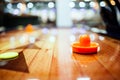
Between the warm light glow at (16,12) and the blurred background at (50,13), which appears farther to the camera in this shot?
the warm light glow at (16,12)

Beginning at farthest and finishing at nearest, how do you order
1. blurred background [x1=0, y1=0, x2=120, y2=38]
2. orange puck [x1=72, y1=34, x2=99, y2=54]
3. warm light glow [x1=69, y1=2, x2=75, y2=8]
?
1. warm light glow [x1=69, y1=2, x2=75, y2=8]
2. blurred background [x1=0, y1=0, x2=120, y2=38]
3. orange puck [x1=72, y1=34, x2=99, y2=54]

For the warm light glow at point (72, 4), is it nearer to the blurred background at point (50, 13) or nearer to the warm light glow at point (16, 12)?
the blurred background at point (50, 13)

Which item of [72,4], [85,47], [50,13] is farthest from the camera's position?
[50,13]

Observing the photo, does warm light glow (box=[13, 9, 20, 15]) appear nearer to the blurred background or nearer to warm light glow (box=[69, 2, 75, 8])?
the blurred background

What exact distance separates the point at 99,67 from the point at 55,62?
0.29m

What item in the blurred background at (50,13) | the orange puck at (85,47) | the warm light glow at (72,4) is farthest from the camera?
the warm light glow at (72,4)

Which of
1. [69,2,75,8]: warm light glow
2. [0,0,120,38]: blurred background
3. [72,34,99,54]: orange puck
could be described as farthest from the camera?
[69,2,75,8]: warm light glow

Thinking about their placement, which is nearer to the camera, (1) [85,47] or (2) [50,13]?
(1) [85,47]

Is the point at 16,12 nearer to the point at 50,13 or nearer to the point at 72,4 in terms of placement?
the point at 50,13

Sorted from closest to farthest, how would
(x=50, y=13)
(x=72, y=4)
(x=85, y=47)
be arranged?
(x=85, y=47), (x=72, y=4), (x=50, y=13)

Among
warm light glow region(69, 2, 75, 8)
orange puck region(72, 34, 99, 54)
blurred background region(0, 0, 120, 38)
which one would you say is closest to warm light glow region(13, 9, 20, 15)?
blurred background region(0, 0, 120, 38)

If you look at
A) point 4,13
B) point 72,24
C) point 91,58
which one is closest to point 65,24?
point 72,24

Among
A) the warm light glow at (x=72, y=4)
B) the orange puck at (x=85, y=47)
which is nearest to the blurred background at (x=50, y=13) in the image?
the warm light glow at (x=72, y=4)

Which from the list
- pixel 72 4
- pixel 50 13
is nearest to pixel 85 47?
pixel 72 4
